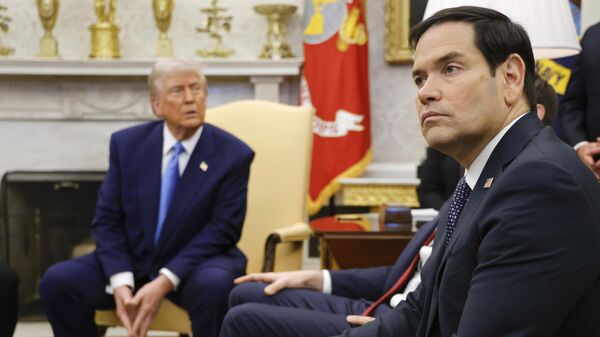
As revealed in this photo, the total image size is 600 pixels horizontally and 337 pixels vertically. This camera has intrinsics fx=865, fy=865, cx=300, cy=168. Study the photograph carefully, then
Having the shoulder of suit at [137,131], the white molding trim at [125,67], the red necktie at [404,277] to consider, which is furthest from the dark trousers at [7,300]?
the white molding trim at [125,67]

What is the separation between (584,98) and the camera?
3.54 metres

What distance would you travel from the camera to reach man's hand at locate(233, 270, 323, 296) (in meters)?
2.67

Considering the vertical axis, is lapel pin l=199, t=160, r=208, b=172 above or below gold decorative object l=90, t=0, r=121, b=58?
below

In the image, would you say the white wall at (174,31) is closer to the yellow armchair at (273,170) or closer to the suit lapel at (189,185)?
the yellow armchair at (273,170)

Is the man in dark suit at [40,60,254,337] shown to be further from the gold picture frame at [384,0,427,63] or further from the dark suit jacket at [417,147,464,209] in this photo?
the gold picture frame at [384,0,427,63]

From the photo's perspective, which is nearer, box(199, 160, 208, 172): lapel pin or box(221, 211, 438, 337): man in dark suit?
box(221, 211, 438, 337): man in dark suit

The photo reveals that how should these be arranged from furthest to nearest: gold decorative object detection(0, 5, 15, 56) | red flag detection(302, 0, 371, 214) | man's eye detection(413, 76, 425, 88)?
gold decorative object detection(0, 5, 15, 56) → red flag detection(302, 0, 371, 214) → man's eye detection(413, 76, 425, 88)

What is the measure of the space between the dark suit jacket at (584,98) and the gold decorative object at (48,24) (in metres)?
3.36

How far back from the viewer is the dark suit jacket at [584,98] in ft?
11.2

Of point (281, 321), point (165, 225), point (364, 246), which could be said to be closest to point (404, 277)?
point (281, 321)

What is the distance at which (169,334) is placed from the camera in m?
4.94

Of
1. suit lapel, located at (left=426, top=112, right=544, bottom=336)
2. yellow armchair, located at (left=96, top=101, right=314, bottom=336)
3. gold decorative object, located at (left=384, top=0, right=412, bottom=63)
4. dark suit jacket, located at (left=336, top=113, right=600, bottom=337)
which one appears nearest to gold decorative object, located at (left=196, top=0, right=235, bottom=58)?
gold decorative object, located at (left=384, top=0, right=412, bottom=63)

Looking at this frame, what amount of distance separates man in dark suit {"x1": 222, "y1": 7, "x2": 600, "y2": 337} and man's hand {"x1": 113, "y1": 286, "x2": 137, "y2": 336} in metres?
1.77

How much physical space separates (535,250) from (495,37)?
0.42m
